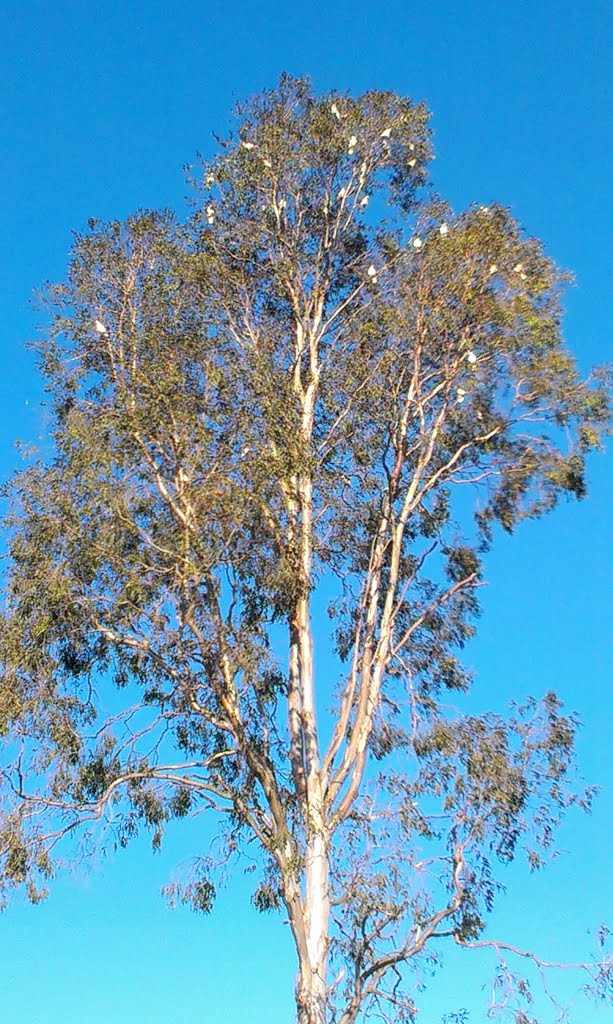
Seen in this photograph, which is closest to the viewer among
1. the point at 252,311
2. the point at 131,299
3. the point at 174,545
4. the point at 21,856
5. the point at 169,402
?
the point at 21,856

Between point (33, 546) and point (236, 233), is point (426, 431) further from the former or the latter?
point (33, 546)

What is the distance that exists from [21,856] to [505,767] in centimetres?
393

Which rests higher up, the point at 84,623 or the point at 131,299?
the point at 131,299

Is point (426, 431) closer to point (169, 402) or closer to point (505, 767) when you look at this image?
point (169, 402)

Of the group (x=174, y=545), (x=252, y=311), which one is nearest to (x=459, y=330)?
(x=252, y=311)

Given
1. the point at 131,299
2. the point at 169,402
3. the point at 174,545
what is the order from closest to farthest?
the point at 174,545, the point at 169,402, the point at 131,299

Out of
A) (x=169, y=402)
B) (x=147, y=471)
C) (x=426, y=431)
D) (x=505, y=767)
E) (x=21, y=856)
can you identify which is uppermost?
(x=426, y=431)

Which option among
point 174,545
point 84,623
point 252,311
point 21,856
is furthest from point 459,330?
point 21,856

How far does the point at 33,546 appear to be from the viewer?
33.5 feet

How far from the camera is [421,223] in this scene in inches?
521

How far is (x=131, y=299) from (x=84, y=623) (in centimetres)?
339

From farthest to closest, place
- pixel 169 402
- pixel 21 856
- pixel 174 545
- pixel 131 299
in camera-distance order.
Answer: pixel 131 299 → pixel 169 402 → pixel 174 545 → pixel 21 856

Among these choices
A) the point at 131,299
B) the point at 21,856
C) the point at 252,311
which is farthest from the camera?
the point at 252,311

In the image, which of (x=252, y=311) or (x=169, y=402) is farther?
(x=252, y=311)
